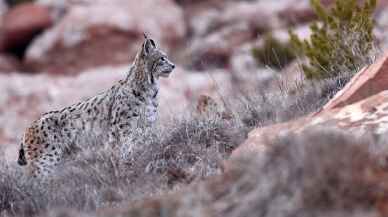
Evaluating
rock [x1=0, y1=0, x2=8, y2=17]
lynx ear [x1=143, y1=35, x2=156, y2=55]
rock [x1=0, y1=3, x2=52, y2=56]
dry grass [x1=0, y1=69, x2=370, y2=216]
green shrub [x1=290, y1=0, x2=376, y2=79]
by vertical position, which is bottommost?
dry grass [x1=0, y1=69, x2=370, y2=216]

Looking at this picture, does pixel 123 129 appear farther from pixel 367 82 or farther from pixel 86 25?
pixel 86 25

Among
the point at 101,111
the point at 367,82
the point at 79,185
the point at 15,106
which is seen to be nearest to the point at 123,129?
the point at 101,111

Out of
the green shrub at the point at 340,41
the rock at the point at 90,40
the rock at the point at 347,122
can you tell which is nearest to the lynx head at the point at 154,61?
the green shrub at the point at 340,41

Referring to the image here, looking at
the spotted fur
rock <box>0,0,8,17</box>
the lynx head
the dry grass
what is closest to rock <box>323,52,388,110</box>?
the dry grass

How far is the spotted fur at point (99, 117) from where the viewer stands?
1273cm

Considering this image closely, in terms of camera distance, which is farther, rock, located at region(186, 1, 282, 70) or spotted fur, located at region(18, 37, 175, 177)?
rock, located at region(186, 1, 282, 70)

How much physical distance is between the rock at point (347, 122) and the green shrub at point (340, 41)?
3.13 m

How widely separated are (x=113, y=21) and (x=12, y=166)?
19195 millimetres

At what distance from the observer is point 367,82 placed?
373 inches

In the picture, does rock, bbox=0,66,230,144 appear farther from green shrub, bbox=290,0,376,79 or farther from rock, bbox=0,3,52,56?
green shrub, bbox=290,0,376,79

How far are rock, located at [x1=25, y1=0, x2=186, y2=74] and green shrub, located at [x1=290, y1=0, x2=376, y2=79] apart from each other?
1512 centimetres

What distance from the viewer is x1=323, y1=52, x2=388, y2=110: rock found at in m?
9.29

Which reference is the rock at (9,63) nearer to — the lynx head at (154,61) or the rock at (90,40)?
the rock at (90,40)

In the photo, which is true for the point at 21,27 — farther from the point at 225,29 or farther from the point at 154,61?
the point at 154,61
